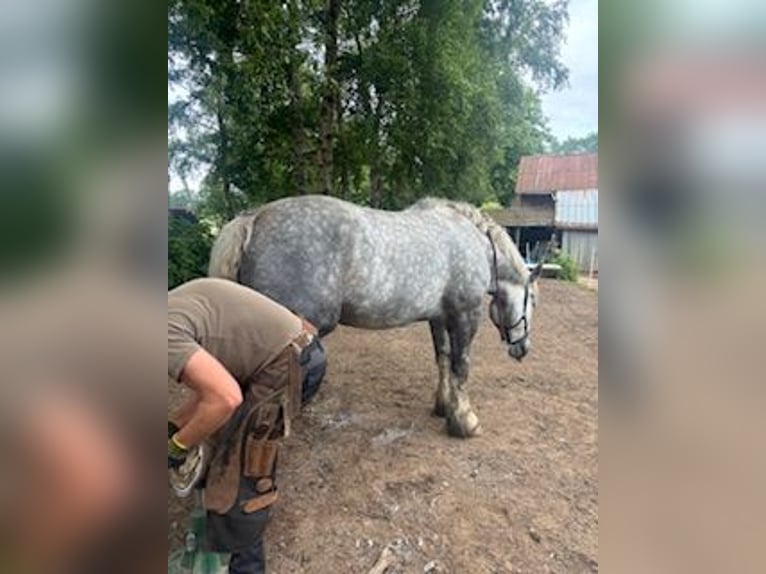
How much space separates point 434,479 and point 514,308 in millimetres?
1458

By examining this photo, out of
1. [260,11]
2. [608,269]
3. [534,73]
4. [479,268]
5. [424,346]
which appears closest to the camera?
[608,269]

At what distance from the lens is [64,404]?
490mm

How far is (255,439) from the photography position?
5.73 feet

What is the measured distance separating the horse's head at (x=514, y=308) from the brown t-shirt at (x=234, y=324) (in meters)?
2.24

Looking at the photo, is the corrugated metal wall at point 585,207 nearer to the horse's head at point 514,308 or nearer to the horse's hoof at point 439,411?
the horse's head at point 514,308

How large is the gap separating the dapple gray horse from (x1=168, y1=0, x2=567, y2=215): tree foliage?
342 centimetres

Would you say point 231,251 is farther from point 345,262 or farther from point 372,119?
point 372,119

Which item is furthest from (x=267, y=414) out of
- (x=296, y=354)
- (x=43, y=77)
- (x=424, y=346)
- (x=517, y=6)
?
(x=517, y=6)

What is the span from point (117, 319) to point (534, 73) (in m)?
9.29

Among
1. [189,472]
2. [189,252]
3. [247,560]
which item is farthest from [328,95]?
[247,560]

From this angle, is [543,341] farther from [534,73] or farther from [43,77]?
[43,77]

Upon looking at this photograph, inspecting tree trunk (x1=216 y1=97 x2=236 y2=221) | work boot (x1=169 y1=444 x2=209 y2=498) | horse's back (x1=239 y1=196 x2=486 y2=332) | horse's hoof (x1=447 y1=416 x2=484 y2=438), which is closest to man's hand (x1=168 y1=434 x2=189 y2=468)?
work boot (x1=169 y1=444 x2=209 y2=498)

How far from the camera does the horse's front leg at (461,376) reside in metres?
3.33

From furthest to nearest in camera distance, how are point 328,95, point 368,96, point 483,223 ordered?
1. point 368,96
2. point 328,95
3. point 483,223
